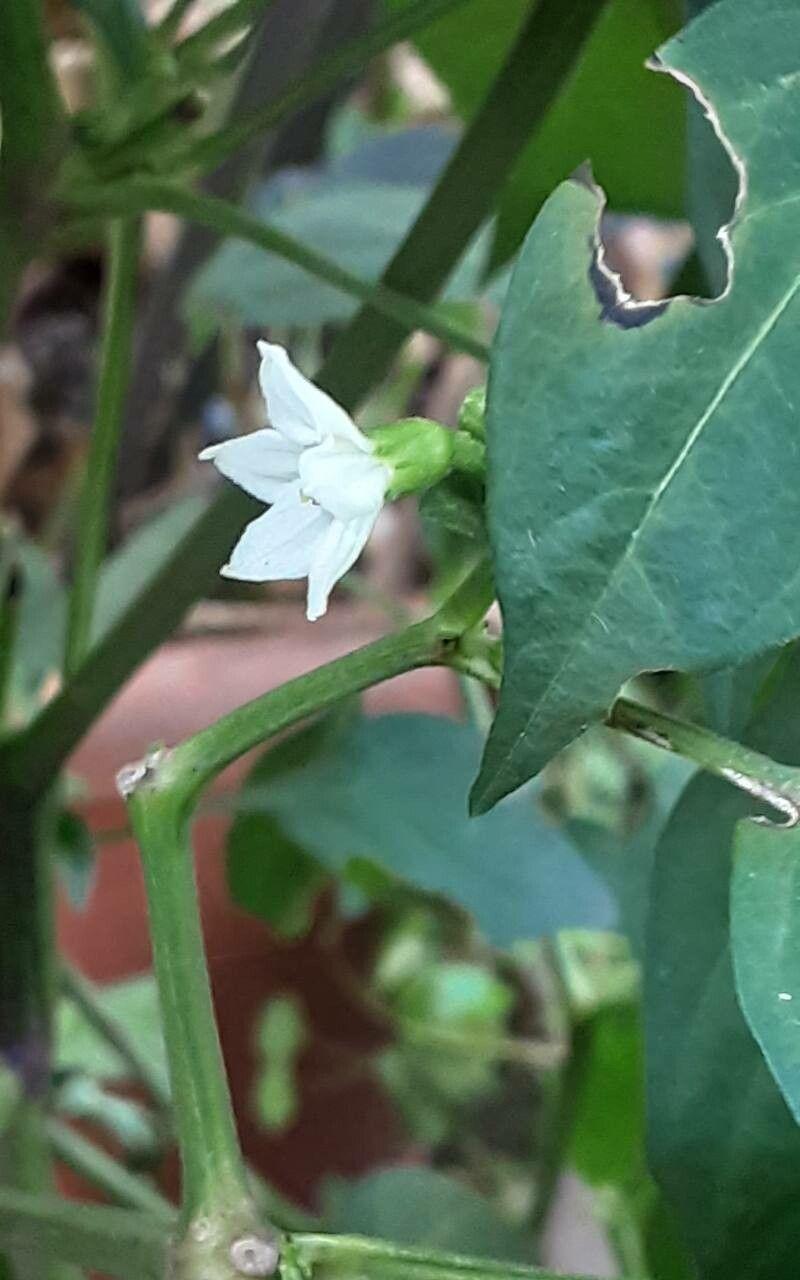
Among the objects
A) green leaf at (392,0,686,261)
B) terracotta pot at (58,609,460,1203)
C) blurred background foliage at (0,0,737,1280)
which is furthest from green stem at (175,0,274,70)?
terracotta pot at (58,609,460,1203)

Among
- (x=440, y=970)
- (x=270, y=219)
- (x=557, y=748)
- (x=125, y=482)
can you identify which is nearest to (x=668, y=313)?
(x=557, y=748)

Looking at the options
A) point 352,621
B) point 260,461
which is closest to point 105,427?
point 260,461

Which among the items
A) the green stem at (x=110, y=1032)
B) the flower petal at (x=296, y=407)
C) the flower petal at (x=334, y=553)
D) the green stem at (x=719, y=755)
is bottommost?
the green stem at (x=110, y=1032)

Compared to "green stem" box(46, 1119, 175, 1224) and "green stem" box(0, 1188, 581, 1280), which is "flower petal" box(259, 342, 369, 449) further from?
"green stem" box(46, 1119, 175, 1224)

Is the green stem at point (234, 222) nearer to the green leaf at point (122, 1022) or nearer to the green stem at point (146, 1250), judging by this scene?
the green stem at point (146, 1250)

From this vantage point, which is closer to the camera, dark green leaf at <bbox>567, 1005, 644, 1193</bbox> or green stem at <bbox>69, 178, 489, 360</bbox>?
green stem at <bbox>69, 178, 489, 360</bbox>

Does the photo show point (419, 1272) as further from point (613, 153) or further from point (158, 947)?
point (613, 153)

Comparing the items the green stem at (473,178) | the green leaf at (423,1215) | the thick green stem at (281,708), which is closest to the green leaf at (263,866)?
the green leaf at (423,1215)
